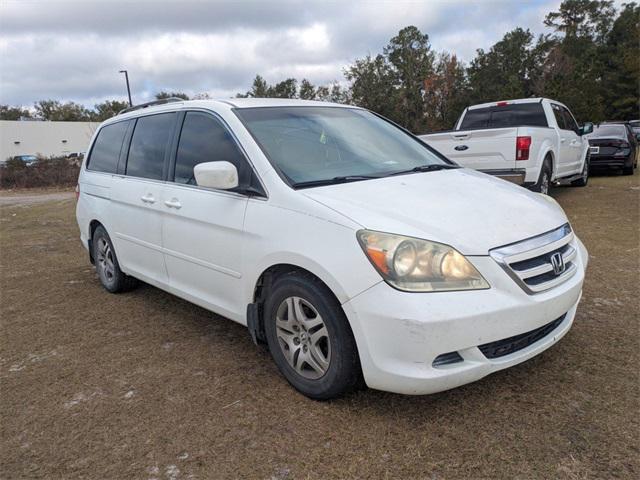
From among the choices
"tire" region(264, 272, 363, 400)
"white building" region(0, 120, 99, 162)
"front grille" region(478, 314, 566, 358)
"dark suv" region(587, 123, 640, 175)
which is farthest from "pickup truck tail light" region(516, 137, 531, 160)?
"white building" region(0, 120, 99, 162)

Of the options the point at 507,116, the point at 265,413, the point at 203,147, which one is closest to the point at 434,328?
the point at 265,413

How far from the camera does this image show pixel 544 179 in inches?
307

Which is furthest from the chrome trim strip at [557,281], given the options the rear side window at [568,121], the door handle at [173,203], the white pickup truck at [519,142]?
the rear side window at [568,121]

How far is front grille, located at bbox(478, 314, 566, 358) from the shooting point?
242 cm

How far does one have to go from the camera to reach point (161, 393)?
9.77 feet

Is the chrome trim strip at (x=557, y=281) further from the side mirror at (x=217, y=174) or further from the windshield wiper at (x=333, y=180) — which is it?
the side mirror at (x=217, y=174)

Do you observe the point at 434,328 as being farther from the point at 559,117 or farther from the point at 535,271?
the point at 559,117

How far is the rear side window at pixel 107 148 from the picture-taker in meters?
4.69

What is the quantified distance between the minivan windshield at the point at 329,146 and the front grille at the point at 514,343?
1.26 meters

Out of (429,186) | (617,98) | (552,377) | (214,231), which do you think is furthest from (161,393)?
(617,98)

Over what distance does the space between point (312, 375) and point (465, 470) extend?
93 centimetres

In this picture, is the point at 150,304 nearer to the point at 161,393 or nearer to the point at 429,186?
the point at 161,393

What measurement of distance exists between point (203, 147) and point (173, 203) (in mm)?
460

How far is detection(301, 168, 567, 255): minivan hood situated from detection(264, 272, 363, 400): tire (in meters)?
0.46
